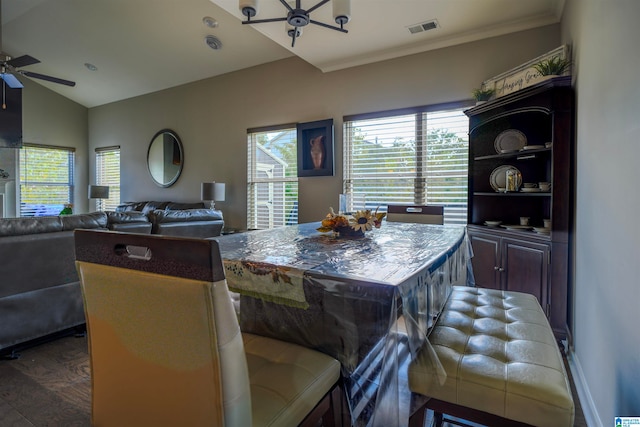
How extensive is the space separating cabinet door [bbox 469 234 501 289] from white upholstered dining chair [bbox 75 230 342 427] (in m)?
2.51

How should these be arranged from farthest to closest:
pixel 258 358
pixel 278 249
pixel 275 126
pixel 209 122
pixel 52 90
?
1. pixel 52 90
2. pixel 209 122
3. pixel 275 126
4. pixel 278 249
5. pixel 258 358

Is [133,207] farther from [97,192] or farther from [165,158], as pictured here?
[165,158]

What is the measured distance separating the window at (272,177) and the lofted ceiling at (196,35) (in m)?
1.12

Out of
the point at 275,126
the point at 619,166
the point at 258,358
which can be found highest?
the point at 275,126

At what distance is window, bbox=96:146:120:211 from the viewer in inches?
283

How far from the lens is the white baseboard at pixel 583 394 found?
1.59 meters

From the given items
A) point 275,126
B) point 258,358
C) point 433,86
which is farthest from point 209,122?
point 258,358

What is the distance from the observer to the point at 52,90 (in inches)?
276

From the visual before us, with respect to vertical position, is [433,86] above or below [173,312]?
above

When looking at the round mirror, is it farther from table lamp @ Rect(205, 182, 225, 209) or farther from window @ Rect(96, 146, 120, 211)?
table lamp @ Rect(205, 182, 225, 209)

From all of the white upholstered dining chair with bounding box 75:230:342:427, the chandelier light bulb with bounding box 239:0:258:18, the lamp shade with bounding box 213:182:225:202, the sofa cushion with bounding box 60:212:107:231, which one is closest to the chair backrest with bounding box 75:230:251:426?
the white upholstered dining chair with bounding box 75:230:342:427

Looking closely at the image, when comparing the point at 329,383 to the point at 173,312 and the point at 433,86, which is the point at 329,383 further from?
the point at 433,86

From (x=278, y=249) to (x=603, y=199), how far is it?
151 cm

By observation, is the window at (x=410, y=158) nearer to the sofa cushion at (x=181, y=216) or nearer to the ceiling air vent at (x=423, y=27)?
the ceiling air vent at (x=423, y=27)
